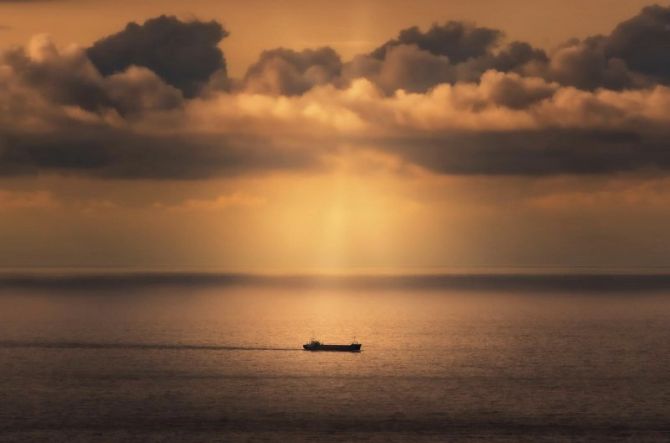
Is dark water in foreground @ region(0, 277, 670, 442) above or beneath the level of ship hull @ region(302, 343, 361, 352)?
beneath

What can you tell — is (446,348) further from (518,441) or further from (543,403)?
(518,441)

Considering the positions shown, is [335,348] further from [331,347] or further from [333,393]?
[333,393]

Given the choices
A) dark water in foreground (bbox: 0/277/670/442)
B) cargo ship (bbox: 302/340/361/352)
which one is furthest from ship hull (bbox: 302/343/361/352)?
dark water in foreground (bbox: 0/277/670/442)

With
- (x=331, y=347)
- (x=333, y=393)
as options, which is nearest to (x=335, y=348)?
(x=331, y=347)

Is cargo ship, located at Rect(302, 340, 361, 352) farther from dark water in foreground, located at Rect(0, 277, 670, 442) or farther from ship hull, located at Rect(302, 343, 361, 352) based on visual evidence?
dark water in foreground, located at Rect(0, 277, 670, 442)

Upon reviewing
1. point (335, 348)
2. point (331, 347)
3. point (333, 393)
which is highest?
point (331, 347)

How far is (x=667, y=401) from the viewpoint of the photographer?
122 m

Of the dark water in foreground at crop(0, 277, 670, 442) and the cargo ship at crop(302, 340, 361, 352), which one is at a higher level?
the cargo ship at crop(302, 340, 361, 352)

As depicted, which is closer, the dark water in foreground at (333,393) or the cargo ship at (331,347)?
the dark water in foreground at (333,393)

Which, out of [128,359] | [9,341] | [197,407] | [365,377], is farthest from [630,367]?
[9,341]

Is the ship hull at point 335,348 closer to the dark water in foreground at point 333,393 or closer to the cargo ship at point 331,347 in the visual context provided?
the cargo ship at point 331,347

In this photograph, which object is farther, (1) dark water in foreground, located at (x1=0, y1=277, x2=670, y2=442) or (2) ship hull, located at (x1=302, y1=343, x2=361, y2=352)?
(2) ship hull, located at (x1=302, y1=343, x2=361, y2=352)

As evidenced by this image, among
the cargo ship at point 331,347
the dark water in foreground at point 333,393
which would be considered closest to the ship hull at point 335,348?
the cargo ship at point 331,347

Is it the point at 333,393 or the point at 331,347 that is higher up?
the point at 331,347
